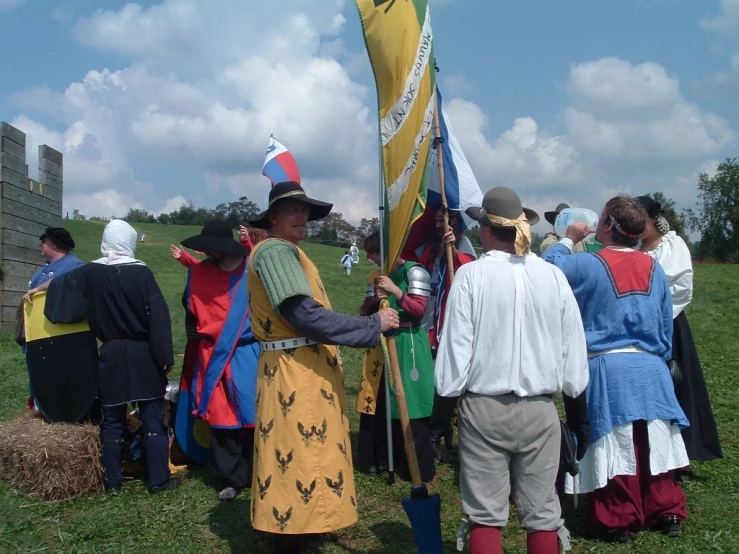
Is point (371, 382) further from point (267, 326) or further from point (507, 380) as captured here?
point (507, 380)

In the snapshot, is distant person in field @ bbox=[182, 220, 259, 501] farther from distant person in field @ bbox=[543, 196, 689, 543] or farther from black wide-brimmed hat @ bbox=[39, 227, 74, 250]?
distant person in field @ bbox=[543, 196, 689, 543]

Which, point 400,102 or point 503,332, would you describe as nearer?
point 503,332

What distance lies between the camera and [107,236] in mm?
4902

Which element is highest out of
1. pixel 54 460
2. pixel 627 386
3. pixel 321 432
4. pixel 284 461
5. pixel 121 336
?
pixel 121 336

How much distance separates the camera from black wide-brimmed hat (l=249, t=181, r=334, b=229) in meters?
3.51

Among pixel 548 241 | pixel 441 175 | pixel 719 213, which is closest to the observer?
pixel 441 175

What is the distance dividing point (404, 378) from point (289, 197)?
199cm

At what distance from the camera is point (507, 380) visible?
2.88m

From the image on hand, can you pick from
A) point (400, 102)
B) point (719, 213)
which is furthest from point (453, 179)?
point (719, 213)

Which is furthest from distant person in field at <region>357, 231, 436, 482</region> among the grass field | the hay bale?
the hay bale

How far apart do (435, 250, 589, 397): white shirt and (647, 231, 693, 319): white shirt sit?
70.8 inches

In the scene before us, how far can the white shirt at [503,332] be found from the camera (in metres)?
2.89

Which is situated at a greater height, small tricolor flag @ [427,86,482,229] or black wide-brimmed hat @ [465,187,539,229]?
small tricolor flag @ [427,86,482,229]

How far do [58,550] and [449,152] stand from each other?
3843 millimetres
